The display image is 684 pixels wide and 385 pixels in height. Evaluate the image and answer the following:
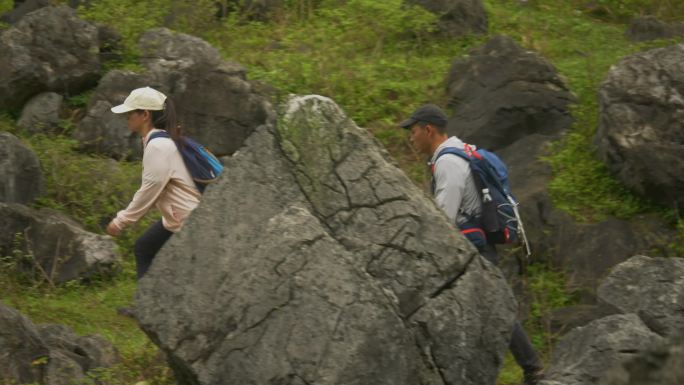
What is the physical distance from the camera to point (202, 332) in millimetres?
5676

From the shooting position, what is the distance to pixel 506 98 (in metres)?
11.0

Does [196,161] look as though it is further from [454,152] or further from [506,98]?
[506,98]

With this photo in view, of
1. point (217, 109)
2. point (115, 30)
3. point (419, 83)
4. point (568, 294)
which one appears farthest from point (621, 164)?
point (115, 30)

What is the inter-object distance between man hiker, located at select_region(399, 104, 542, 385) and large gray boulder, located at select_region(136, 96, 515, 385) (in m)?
0.49

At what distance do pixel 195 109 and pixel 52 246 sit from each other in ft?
8.26

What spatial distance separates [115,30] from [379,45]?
2.70m

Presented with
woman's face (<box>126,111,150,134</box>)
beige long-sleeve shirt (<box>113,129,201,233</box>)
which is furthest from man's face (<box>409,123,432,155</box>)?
woman's face (<box>126,111,150,134</box>)

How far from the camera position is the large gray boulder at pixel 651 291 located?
7000mm

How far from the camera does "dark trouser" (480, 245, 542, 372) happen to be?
6.58 metres

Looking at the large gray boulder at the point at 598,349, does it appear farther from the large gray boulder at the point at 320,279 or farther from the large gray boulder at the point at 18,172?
the large gray boulder at the point at 18,172

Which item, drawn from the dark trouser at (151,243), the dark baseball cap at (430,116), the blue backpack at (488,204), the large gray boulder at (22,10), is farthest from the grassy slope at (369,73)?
the dark baseball cap at (430,116)

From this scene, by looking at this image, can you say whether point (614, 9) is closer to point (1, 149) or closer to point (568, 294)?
point (568, 294)

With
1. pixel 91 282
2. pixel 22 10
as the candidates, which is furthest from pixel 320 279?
pixel 22 10

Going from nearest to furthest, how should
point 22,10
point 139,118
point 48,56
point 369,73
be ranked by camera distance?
1. point 139,118
2. point 48,56
3. point 369,73
4. point 22,10
